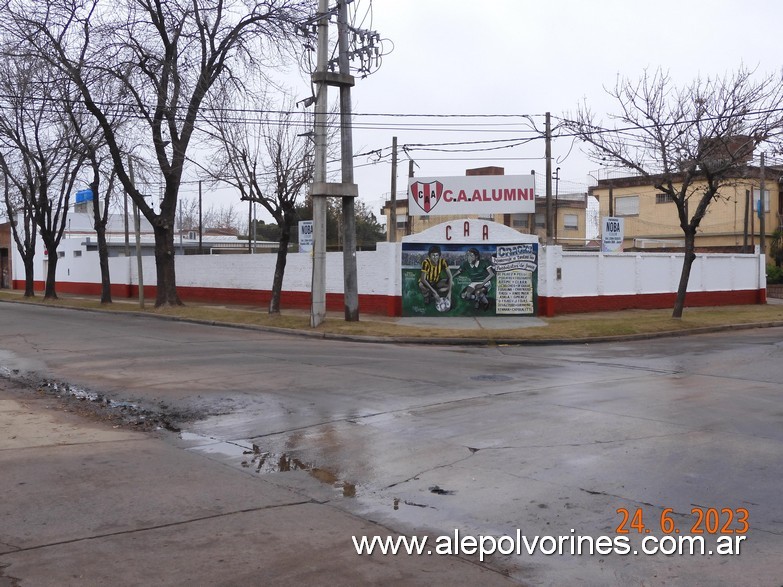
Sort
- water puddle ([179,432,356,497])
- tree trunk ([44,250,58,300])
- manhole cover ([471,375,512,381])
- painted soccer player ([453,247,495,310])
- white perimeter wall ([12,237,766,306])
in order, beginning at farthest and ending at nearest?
1. tree trunk ([44,250,58,300])
2. white perimeter wall ([12,237,766,306])
3. painted soccer player ([453,247,495,310])
4. manhole cover ([471,375,512,381])
5. water puddle ([179,432,356,497])

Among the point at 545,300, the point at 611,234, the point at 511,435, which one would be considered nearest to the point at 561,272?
the point at 545,300

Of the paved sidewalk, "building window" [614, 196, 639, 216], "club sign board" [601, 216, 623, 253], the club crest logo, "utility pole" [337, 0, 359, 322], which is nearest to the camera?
the paved sidewalk

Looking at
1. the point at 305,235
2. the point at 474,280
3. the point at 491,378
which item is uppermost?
the point at 305,235

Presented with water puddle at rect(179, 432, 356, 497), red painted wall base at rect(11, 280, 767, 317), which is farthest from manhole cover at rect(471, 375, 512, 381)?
red painted wall base at rect(11, 280, 767, 317)

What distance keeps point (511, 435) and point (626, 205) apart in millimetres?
48797

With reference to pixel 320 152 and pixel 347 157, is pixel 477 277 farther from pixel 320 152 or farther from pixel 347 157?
pixel 320 152

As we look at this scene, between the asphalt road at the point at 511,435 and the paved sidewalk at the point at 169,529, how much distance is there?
0.44 metres

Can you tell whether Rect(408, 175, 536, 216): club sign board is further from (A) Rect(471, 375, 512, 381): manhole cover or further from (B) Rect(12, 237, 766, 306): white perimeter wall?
(A) Rect(471, 375, 512, 381): manhole cover

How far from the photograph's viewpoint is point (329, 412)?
1071 cm

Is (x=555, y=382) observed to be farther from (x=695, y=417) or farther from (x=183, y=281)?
(x=183, y=281)

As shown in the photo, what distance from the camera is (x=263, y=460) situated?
8266 mm

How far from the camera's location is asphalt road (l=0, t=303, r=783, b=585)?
233 inches

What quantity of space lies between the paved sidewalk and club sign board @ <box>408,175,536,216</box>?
71.1 ft

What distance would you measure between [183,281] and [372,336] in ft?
70.5
